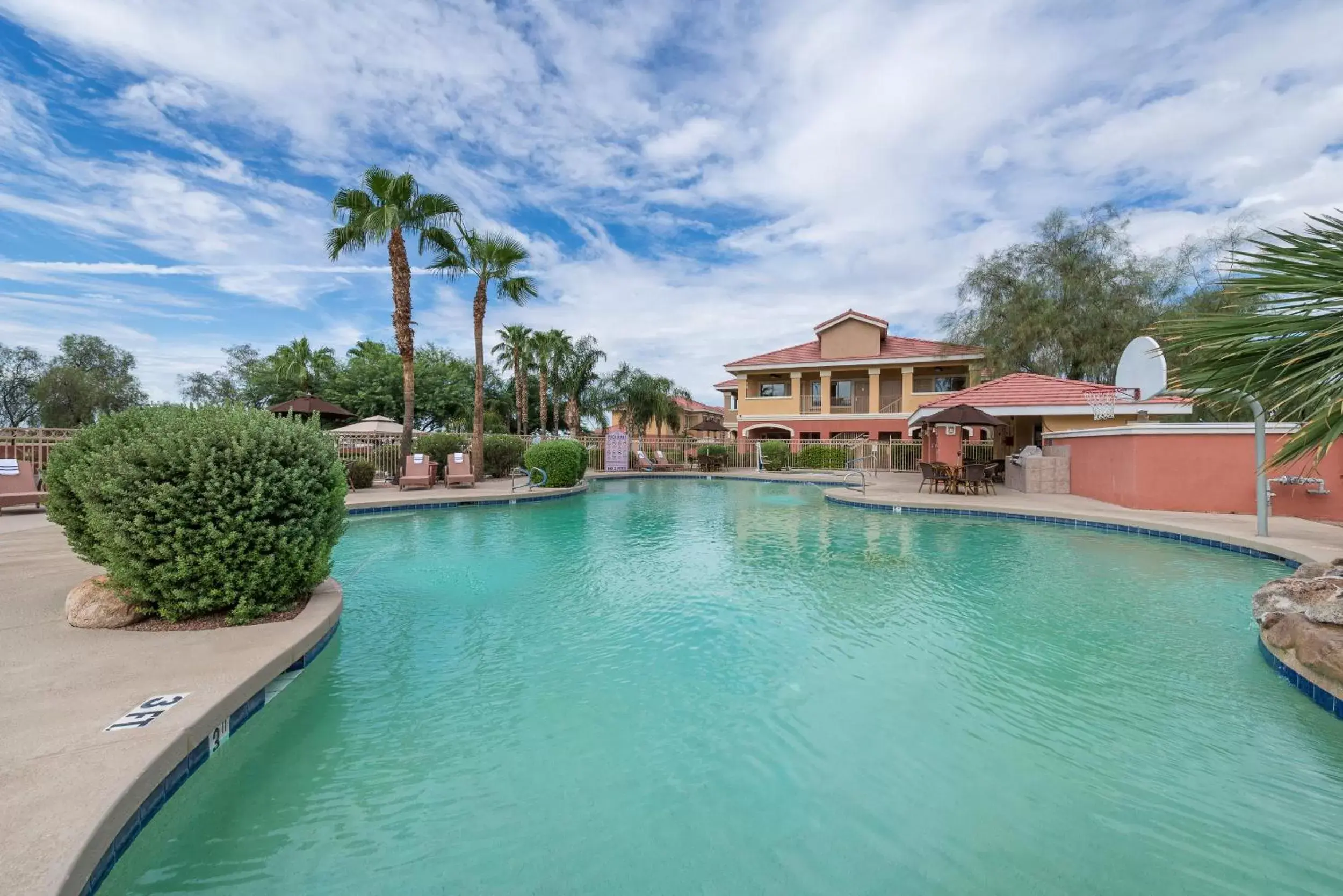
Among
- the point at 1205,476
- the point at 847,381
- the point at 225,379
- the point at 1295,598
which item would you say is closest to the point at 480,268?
the point at 1295,598

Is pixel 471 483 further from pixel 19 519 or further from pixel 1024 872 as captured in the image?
pixel 1024 872

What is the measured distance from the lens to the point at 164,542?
3750 mm

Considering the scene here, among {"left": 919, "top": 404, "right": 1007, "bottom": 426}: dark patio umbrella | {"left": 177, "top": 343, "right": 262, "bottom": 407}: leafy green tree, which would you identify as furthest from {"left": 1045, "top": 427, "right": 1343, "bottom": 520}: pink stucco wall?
{"left": 177, "top": 343, "right": 262, "bottom": 407}: leafy green tree

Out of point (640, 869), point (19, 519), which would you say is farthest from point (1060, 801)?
point (19, 519)

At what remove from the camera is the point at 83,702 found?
8.80 feet

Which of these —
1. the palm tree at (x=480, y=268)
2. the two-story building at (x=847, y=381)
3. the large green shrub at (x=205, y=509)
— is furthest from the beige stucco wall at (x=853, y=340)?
the large green shrub at (x=205, y=509)

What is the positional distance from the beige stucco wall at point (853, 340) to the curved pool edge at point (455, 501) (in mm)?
19024

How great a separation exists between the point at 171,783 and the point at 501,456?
56.3 ft

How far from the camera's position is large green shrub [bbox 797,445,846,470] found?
2494 cm

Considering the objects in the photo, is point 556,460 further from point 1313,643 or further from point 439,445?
point 1313,643

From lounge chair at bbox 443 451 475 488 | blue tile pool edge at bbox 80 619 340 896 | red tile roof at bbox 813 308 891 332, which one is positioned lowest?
blue tile pool edge at bbox 80 619 340 896

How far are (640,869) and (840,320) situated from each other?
95.4ft

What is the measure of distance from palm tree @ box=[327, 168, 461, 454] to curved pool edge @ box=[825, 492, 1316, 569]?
1229 centimetres

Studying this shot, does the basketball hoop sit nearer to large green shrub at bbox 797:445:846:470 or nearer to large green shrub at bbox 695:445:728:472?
large green shrub at bbox 797:445:846:470
